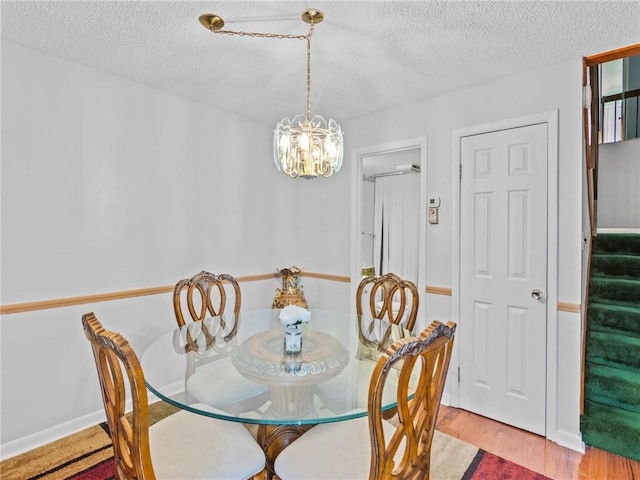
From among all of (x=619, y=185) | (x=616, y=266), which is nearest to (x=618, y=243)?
(x=616, y=266)

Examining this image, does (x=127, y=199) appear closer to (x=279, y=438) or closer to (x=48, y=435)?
(x=48, y=435)

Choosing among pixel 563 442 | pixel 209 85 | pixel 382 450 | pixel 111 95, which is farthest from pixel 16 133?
pixel 563 442

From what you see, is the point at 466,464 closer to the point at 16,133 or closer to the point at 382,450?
the point at 382,450

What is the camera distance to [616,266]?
3.43 m

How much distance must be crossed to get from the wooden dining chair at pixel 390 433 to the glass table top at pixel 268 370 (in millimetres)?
163

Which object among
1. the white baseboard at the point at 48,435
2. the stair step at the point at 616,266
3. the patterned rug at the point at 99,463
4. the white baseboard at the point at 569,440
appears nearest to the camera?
the patterned rug at the point at 99,463

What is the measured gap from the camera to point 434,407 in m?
1.21

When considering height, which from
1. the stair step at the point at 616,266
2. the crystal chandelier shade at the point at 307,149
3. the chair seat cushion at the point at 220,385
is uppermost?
the crystal chandelier shade at the point at 307,149

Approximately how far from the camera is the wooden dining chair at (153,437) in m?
1.03

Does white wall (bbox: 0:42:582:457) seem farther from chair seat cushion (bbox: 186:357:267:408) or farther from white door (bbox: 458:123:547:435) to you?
chair seat cushion (bbox: 186:357:267:408)

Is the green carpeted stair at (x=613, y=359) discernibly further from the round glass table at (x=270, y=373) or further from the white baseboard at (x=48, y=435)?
the white baseboard at (x=48, y=435)

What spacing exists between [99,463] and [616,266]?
4512 millimetres

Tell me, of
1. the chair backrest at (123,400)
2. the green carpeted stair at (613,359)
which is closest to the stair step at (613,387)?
the green carpeted stair at (613,359)

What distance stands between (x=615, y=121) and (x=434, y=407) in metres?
5.39
